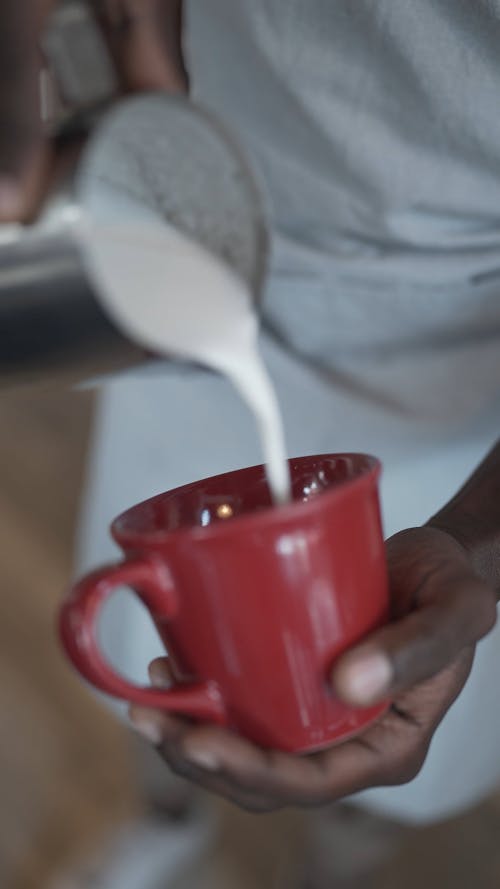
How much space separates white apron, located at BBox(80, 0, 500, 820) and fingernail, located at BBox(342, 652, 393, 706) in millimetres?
280

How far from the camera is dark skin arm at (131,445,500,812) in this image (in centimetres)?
43

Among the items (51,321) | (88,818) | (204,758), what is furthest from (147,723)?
(88,818)

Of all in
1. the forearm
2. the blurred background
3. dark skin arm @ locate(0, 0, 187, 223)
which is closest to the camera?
dark skin arm @ locate(0, 0, 187, 223)

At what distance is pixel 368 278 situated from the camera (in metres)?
0.68

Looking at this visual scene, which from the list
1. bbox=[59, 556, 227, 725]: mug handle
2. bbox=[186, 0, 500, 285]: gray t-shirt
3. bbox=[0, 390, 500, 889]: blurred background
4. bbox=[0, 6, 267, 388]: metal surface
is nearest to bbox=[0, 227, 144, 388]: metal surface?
bbox=[0, 6, 267, 388]: metal surface

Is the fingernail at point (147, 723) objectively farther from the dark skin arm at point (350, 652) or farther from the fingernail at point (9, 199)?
the fingernail at point (9, 199)

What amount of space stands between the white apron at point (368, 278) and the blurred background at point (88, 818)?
0.22 meters

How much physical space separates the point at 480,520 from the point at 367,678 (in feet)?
0.55

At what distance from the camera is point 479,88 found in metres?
0.58

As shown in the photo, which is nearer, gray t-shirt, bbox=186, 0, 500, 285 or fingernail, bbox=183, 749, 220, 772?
fingernail, bbox=183, 749, 220, 772

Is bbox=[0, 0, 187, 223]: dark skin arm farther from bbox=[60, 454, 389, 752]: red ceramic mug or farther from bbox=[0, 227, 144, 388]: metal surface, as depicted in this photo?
bbox=[60, 454, 389, 752]: red ceramic mug

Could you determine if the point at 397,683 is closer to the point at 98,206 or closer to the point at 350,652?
the point at 350,652

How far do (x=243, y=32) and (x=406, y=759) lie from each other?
436 millimetres

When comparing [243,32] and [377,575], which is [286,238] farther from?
[377,575]
